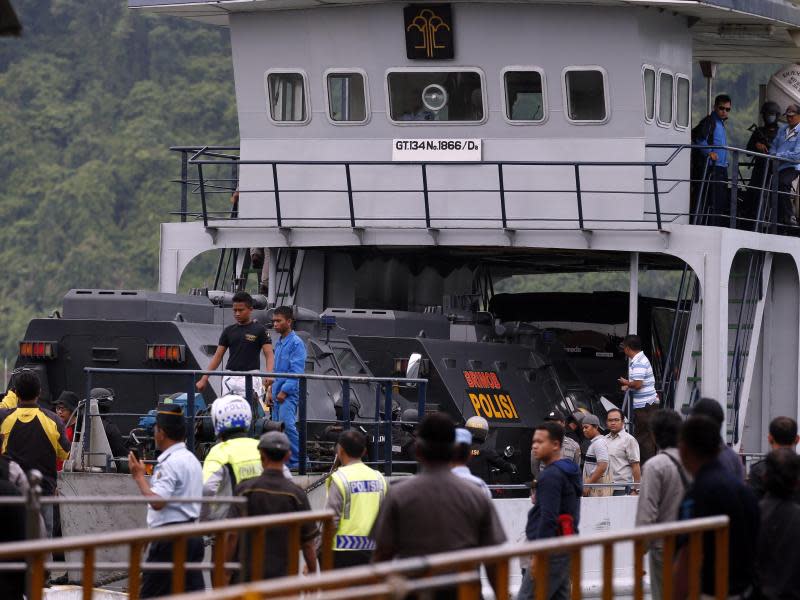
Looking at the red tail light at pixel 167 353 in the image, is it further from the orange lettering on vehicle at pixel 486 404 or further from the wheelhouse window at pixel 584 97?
the wheelhouse window at pixel 584 97

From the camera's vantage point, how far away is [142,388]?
598 inches

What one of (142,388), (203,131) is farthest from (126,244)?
(142,388)

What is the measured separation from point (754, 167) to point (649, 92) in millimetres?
1829

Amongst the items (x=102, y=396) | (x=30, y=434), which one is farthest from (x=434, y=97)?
(x=30, y=434)

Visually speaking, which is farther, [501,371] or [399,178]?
[399,178]

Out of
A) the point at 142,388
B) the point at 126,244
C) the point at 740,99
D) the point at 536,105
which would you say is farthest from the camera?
the point at 740,99

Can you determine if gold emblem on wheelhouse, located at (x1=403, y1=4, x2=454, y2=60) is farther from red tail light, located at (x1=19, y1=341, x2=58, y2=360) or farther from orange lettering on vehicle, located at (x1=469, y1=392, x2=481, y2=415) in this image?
red tail light, located at (x1=19, y1=341, x2=58, y2=360)

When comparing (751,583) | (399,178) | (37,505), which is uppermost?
(399,178)

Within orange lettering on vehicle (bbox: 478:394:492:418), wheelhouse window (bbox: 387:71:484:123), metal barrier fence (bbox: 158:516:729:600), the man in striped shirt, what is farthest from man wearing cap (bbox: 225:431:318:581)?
wheelhouse window (bbox: 387:71:484:123)

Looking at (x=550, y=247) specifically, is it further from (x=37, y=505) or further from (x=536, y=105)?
(x=37, y=505)

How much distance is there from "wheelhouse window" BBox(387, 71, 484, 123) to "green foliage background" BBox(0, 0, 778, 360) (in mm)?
31377

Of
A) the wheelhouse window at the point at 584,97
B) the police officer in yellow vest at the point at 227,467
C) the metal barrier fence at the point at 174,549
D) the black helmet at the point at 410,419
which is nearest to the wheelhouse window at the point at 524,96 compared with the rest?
the wheelhouse window at the point at 584,97

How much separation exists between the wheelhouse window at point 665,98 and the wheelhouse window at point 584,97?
858 millimetres

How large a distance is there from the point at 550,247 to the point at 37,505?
10995mm
